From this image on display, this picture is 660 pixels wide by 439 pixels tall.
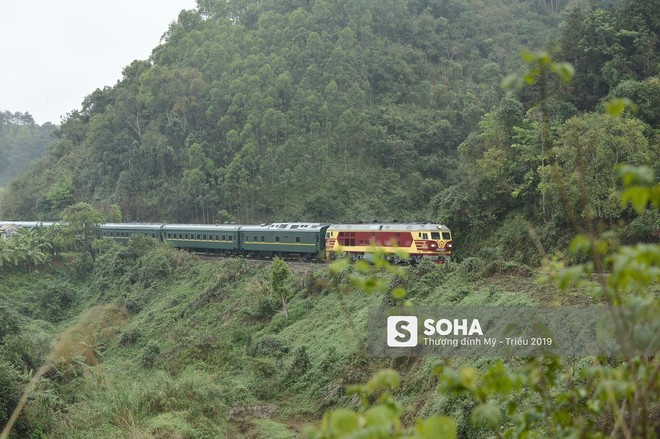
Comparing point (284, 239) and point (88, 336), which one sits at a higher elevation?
point (284, 239)

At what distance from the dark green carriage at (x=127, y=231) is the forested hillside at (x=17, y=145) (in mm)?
51499

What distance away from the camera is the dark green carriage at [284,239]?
24266 millimetres

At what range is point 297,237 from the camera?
24984 mm

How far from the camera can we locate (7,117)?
89.6 m

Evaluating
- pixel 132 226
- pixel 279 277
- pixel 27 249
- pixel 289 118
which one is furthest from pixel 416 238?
pixel 289 118

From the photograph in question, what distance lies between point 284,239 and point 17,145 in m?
73.5

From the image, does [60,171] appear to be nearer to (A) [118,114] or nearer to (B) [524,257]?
(A) [118,114]

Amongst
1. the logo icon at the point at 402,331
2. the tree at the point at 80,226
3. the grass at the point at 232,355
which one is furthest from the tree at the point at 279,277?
the tree at the point at 80,226

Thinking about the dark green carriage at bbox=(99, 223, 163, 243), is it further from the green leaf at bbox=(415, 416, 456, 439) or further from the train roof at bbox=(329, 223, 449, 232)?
the green leaf at bbox=(415, 416, 456, 439)

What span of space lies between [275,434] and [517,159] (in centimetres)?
1445

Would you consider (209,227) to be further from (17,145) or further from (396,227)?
(17,145)

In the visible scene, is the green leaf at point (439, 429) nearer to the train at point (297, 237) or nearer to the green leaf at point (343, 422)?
the green leaf at point (343, 422)

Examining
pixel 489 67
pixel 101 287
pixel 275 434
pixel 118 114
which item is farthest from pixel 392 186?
pixel 275 434

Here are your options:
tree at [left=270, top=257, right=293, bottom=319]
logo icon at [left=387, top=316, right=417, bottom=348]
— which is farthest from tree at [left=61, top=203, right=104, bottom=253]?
logo icon at [left=387, top=316, right=417, bottom=348]
